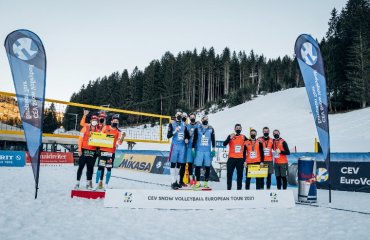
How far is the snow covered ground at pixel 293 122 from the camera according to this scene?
88.4 ft

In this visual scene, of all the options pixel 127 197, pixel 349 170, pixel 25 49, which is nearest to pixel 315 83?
pixel 127 197

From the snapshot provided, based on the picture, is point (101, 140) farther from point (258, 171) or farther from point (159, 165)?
point (159, 165)

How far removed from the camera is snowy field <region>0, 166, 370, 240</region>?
4.39 meters

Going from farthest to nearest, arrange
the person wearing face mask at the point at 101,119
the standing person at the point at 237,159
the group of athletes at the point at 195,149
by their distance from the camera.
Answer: the standing person at the point at 237,159
the person wearing face mask at the point at 101,119
the group of athletes at the point at 195,149

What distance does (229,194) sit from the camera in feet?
22.1

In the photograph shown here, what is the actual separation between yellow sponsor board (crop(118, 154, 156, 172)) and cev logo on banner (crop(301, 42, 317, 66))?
461 inches

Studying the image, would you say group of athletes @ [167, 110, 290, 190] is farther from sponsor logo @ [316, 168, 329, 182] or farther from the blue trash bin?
sponsor logo @ [316, 168, 329, 182]

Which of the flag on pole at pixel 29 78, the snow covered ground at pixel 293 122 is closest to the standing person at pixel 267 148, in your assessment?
the flag on pole at pixel 29 78

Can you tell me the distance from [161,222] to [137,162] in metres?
13.8

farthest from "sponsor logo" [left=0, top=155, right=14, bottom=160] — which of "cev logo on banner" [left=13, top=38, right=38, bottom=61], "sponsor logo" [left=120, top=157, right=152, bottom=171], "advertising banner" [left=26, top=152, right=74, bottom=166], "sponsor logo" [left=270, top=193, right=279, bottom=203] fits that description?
"sponsor logo" [left=270, top=193, right=279, bottom=203]

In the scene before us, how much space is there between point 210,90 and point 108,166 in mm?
67460

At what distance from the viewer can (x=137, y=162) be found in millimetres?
18750

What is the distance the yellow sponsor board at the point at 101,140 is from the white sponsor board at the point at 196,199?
5.13 ft

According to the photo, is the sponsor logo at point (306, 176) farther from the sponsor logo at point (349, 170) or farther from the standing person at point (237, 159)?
the sponsor logo at point (349, 170)
